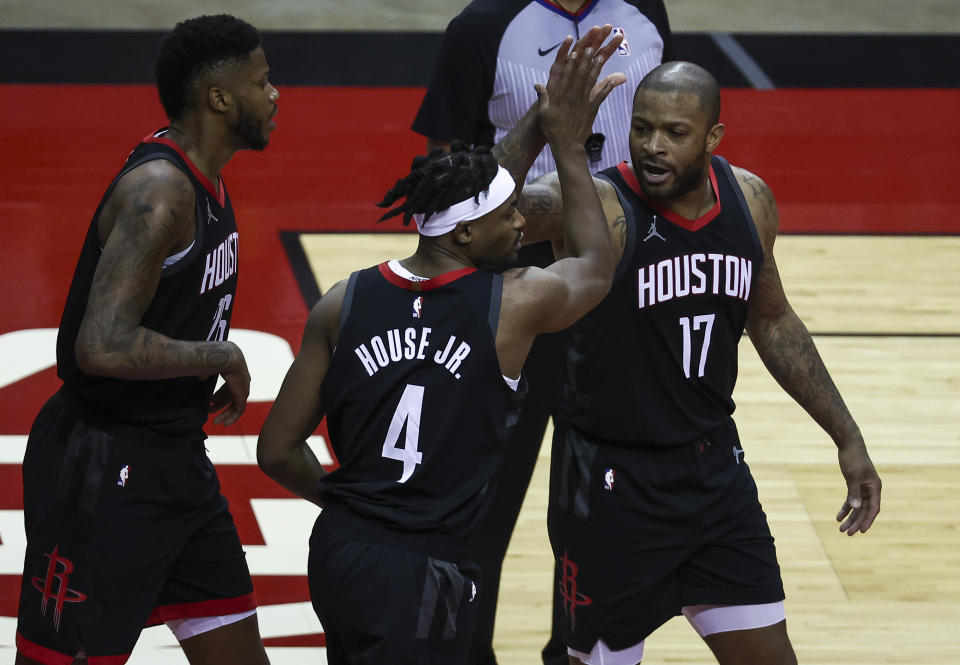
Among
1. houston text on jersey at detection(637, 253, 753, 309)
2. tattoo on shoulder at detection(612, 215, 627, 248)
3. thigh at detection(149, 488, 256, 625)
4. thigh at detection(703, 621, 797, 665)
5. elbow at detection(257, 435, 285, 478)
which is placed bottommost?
thigh at detection(703, 621, 797, 665)

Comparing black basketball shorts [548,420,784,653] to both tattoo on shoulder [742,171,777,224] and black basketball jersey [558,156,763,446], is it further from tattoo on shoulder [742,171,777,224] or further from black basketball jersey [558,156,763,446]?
tattoo on shoulder [742,171,777,224]

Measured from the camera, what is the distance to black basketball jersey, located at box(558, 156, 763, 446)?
10.6 feet

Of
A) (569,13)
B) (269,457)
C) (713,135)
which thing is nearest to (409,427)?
(269,457)

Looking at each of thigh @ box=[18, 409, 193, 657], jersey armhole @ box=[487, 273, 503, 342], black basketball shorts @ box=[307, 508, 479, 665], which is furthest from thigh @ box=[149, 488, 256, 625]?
jersey armhole @ box=[487, 273, 503, 342]

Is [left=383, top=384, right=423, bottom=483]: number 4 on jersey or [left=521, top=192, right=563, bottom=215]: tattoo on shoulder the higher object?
[left=521, top=192, right=563, bottom=215]: tattoo on shoulder

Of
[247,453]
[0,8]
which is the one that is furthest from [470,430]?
[0,8]

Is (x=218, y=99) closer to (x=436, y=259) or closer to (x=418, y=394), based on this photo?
(x=436, y=259)

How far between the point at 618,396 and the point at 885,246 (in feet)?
16.3

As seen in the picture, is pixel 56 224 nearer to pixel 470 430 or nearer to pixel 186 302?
pixel 186 302

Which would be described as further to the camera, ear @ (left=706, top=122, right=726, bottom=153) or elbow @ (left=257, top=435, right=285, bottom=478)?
ear @ (left=706, top=122, right=726, bottom=153)

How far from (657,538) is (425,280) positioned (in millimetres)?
880

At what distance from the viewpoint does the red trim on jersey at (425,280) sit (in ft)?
9.37

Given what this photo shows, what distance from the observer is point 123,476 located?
321cm

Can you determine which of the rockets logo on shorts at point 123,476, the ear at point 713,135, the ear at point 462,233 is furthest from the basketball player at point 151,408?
the ear at point 713,135
